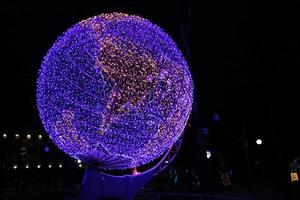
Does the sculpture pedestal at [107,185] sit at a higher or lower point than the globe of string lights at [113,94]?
lower

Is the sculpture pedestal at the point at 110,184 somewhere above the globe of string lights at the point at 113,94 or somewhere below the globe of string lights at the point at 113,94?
below

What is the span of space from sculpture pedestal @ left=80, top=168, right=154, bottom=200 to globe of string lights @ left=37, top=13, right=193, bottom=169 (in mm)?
424

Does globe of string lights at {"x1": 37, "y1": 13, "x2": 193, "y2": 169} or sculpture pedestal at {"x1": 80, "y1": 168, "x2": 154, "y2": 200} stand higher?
globe of string lights at {"x1": 37, "y1": 13, "x2": 193, "y2": 169}

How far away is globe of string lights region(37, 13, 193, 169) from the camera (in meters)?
7.08

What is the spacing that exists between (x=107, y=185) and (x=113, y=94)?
217 cm

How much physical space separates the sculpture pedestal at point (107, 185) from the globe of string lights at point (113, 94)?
1.39ft

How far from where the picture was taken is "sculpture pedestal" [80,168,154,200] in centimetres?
783

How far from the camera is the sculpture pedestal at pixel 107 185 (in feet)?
25.7

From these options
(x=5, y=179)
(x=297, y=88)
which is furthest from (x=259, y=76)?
(x=5, y=179)

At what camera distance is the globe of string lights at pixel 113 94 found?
7.08 metres

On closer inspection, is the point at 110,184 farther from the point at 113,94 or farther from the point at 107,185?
the point at 113,94

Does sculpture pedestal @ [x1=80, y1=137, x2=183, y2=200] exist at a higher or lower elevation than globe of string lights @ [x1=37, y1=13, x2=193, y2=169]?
lower

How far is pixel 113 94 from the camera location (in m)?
7.05

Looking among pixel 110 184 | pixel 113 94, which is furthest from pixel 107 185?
pixel 113 94
